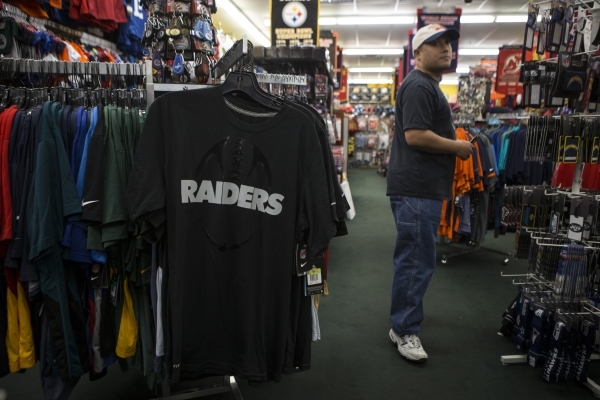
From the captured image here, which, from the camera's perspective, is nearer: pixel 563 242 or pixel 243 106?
pixel 243 106

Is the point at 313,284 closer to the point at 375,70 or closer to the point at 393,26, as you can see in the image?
the point at 393,26

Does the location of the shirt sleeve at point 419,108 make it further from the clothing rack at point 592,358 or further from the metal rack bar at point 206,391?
the metal rack bar at point 206,391

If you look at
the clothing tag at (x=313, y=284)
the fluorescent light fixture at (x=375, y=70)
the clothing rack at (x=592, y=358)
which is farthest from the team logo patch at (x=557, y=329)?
the fluorescent light fixture at (x=375, y=70)

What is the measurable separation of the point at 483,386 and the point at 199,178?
75.9 inches

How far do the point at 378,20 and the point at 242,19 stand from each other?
354 cm

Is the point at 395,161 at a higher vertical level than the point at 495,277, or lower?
higher

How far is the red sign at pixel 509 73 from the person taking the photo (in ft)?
19.7

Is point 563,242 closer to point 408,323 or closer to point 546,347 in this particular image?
point 546,347

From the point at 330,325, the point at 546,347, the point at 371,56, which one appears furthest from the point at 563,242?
the point at 371,56

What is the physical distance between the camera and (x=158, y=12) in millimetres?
2133

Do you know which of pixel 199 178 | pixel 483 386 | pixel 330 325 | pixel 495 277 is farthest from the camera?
pixel 495 277

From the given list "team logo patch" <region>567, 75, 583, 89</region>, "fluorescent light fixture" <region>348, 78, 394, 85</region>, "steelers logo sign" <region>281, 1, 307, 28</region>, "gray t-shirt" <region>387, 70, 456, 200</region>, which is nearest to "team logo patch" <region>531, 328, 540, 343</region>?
"gray t-shirt" <region>387, 70, 456, 200</region>

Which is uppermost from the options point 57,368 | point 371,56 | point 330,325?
point 371,56

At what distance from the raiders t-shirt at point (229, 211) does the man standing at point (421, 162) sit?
1020 millimetres
